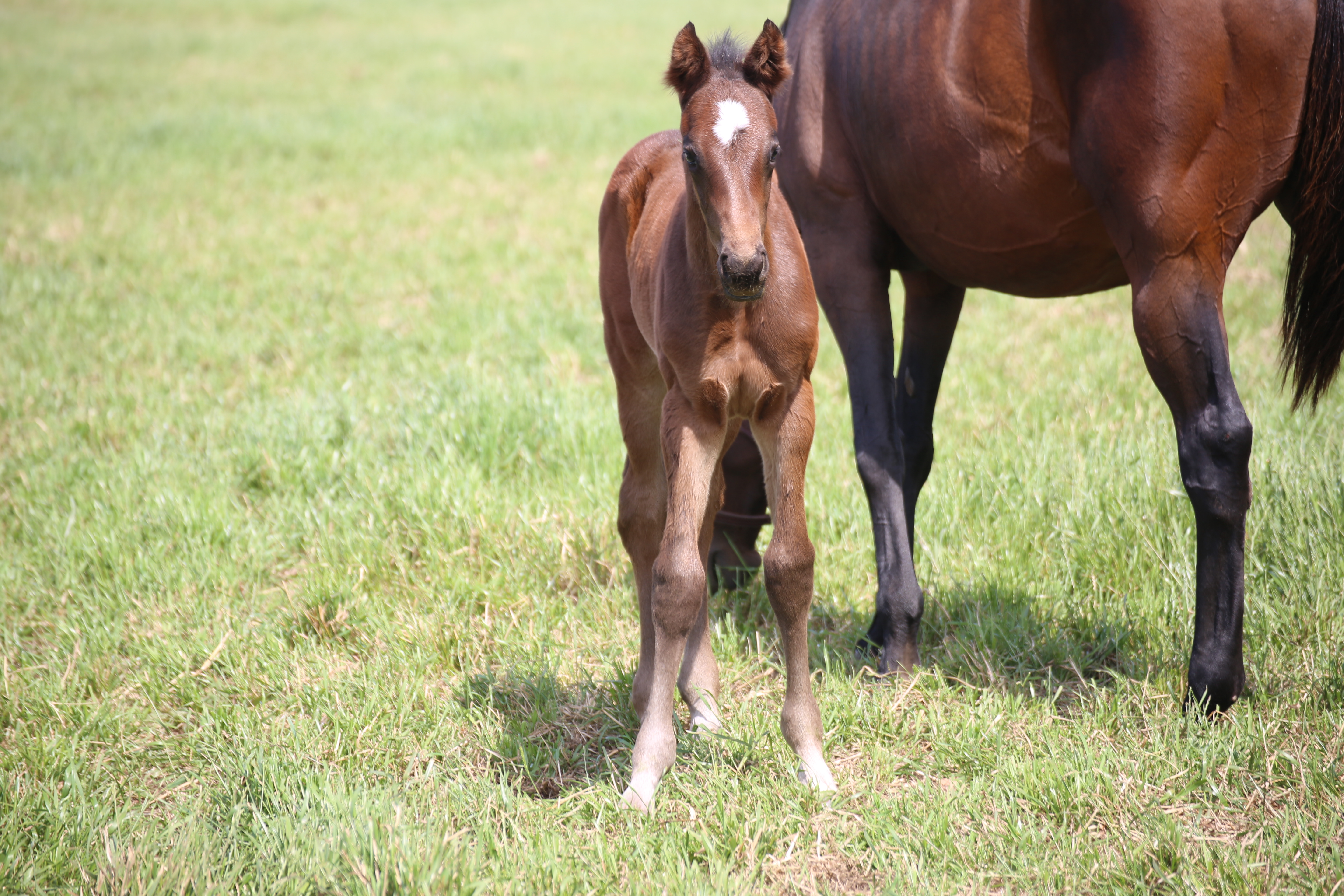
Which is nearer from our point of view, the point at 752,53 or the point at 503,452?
the point at 752,53

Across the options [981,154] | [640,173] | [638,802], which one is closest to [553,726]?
[638,802]

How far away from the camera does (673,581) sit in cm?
251

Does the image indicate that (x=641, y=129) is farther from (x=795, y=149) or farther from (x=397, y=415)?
(x=795, y=149)

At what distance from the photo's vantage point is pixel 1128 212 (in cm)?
269

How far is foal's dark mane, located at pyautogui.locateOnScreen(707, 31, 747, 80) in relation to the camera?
2500 mm

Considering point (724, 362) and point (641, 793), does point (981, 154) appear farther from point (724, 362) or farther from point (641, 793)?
point (641, 793)

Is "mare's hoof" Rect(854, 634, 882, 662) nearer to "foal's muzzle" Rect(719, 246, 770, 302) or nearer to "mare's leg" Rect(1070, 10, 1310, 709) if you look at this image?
"mare's leg" Rect(1070, 10, 1310, 709)

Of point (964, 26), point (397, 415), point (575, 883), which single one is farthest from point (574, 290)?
point (575, 883)

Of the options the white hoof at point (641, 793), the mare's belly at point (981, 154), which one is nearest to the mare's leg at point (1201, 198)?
the mare's belly at point (981, 154)

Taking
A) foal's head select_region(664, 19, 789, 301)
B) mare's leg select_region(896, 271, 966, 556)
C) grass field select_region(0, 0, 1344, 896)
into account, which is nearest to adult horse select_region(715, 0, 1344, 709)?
mare's leg select_region(896, 271, 966, 556)

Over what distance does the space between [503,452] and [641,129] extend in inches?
306

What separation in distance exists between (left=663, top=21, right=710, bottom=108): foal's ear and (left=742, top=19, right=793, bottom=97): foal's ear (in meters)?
0.10

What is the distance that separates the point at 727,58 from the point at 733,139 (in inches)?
12.4

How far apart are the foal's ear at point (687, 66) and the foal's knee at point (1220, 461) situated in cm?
152
